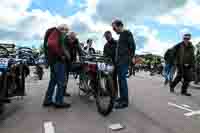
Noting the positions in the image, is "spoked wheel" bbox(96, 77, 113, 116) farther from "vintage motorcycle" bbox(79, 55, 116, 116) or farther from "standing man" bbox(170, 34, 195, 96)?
"standing man" bbox(170, 34, 195, 96)

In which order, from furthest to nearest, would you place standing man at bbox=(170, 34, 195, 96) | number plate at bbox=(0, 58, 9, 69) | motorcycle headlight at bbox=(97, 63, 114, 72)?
standing man at bbox=(170, 34, 195, 96), motorcycle headlight at bbox=(97, 63, 114, 72), number plate at bbox=(0, 58, 9, 69)

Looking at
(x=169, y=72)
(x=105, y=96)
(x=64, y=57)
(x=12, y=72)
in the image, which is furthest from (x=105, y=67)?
(x=169, y=72)

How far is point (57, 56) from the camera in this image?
7.67 metres

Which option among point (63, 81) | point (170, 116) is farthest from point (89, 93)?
point (170, 116)

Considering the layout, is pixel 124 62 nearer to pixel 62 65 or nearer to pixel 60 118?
pixel 62 65

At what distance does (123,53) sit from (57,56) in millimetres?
1519

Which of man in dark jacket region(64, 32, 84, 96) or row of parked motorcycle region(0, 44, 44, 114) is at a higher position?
man in dark jacket region(64, 32, 84, 96)

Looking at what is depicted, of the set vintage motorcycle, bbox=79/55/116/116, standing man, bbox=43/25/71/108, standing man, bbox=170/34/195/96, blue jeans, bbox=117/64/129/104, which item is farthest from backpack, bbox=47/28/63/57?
standing man, bbox=170/34/195/96

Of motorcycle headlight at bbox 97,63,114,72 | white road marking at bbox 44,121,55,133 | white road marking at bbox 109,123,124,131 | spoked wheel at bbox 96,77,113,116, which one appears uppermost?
→ motorcycle headlight at bbox 97,63,114,72

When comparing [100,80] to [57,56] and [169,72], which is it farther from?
[169,72]

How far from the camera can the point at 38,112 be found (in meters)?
7.32

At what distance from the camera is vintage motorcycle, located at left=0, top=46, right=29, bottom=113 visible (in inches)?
257

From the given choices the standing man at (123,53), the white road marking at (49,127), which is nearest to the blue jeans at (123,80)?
the standing man at (123,53)

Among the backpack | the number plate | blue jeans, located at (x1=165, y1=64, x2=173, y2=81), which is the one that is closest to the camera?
the number plate
